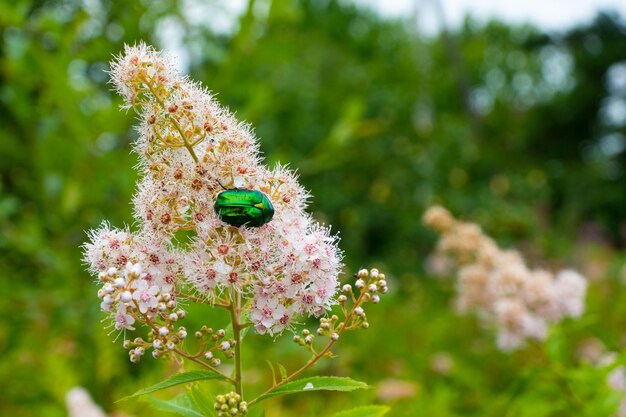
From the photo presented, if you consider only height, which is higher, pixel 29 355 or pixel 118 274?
pixel 29 355

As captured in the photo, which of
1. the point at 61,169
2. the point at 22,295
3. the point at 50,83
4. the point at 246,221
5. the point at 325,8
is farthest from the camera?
the point at 325,8

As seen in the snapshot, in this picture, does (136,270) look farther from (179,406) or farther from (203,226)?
(179,406)

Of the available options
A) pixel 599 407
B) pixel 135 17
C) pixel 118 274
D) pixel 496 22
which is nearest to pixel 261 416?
pixel 118 274

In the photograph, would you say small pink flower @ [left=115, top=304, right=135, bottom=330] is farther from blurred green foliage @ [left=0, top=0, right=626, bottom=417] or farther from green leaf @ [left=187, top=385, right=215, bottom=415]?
blurred green foliage @ [left=0, top=0, right=626, bottom=417]

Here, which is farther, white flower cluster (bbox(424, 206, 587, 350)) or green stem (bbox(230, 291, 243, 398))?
white flower cluster (bbox(424, 206, 587, 350))

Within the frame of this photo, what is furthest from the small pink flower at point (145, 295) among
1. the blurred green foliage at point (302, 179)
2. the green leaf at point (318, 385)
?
the blurred green foliage at point (302, 179)

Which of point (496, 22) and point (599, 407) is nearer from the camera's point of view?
point (599, 407)

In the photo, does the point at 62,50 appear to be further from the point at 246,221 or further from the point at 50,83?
the point at 246,221

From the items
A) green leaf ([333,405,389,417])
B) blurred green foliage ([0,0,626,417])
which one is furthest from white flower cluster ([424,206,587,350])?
green leaf ([333,405,389,417])
